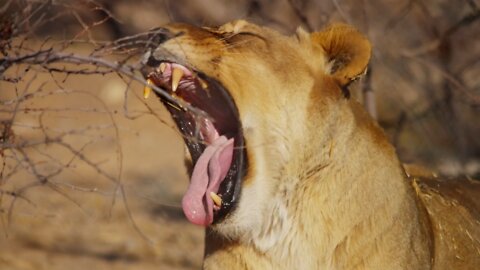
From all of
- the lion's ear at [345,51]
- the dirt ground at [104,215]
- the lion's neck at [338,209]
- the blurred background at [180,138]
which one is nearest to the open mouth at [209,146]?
the lion's neck at [338,209]

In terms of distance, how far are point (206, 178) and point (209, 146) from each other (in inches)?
4.2

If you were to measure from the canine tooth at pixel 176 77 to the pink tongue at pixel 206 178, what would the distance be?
0.31 m

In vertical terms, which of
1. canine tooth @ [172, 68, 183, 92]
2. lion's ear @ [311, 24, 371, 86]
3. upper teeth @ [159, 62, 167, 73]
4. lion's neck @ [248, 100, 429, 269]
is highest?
lion's ear @ [311, 24, 371, 86]

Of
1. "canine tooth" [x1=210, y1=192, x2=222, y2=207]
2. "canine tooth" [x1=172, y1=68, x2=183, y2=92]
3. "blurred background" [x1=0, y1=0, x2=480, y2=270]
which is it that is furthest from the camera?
"blurred background" [x1=0, y1=0, x2=480, y2=270]

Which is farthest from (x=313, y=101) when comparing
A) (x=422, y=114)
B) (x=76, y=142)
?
(x=76, y=142)

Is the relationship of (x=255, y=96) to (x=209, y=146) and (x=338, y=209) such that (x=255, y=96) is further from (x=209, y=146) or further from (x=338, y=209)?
(x=338, y=209)

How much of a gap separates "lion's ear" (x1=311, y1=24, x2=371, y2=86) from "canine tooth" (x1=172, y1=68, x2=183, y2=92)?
46cm

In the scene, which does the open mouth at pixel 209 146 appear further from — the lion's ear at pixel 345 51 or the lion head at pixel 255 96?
the lion's ear at pixel 345 51

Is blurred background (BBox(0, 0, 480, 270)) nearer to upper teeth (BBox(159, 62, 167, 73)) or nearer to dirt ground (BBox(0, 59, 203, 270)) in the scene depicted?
dirt ground (BBox(0, 59, 203, 270))

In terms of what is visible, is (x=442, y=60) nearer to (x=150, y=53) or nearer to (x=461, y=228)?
(x=461, y=228)

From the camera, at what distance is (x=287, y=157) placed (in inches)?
155

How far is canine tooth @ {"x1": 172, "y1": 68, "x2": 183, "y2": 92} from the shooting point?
12.3 feet

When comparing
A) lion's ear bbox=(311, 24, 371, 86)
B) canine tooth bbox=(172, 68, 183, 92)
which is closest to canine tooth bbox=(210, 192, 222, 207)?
canine tooth bbox=(172, 68, 183, 92)

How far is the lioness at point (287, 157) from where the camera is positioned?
153 inches
